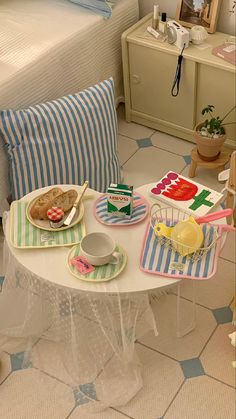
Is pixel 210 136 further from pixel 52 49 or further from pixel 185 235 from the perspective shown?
pixel 185 235

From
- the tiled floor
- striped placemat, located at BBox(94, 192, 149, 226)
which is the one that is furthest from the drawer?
striped placemat, located at BBox(94, 192, 149, 226)

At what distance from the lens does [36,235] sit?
2172mm

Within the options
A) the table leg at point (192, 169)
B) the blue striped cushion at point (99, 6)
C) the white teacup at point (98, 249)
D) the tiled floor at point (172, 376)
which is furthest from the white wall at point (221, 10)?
the white teacup at point (98, 249)

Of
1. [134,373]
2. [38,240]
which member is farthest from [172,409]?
[38,240]

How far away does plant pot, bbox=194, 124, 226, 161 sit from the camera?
3.00 meters

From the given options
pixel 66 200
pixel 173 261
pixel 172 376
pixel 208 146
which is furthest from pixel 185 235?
pixel 208 146

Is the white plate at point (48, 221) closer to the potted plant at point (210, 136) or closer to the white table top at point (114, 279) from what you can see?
the white table top at point (114, 279)

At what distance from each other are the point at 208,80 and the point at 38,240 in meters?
1.35

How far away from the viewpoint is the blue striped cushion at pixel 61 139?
2621mm

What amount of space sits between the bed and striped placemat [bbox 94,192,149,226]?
0.61 metres

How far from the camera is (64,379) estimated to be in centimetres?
238

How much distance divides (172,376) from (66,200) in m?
0.77

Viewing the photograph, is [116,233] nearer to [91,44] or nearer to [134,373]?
[134,373]

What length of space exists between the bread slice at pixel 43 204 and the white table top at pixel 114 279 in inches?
4.3
